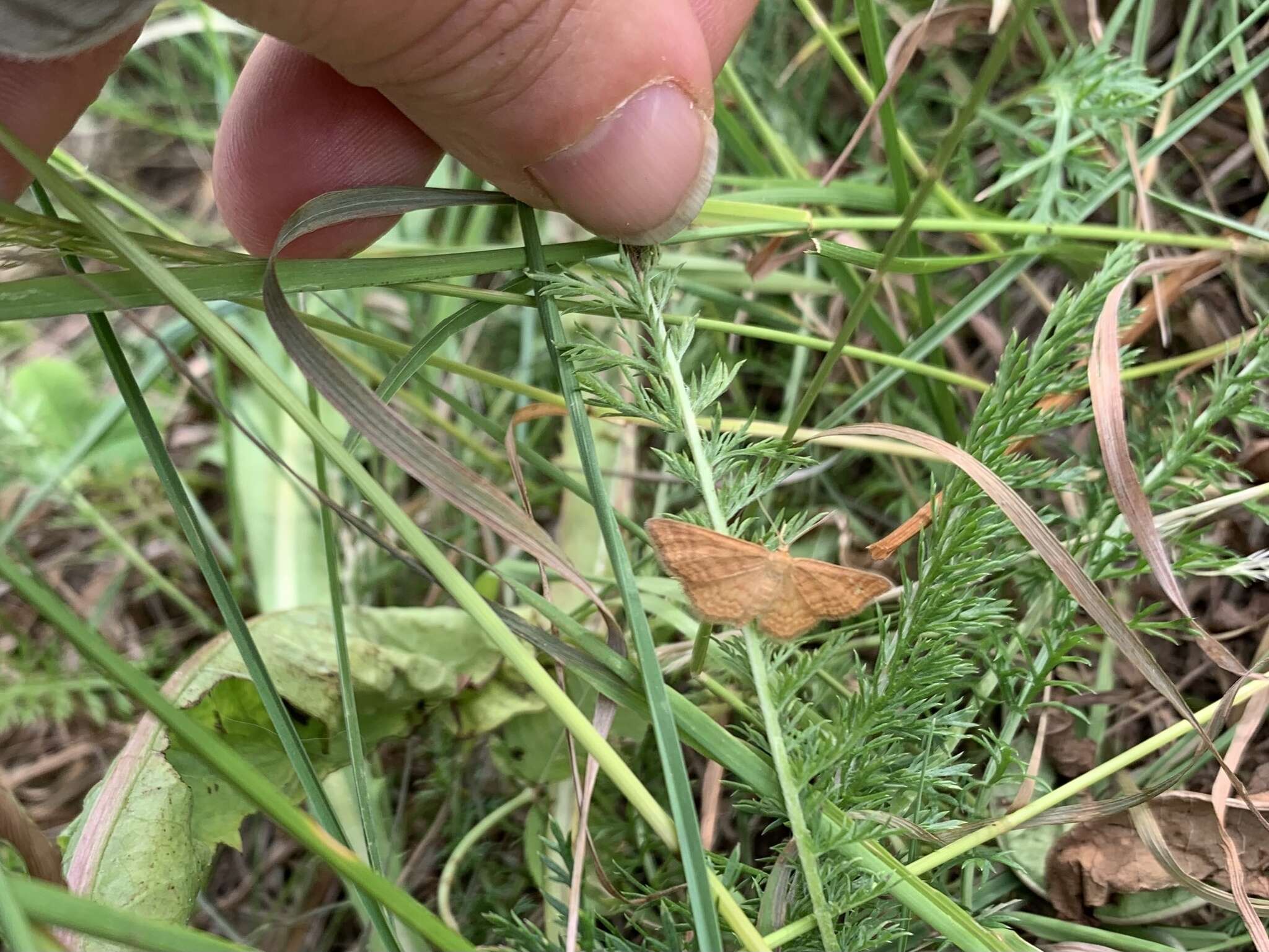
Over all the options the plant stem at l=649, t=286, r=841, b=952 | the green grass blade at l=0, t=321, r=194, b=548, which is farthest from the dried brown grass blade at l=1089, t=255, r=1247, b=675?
the green grass blade at l=0, t=321, r=194, b=548

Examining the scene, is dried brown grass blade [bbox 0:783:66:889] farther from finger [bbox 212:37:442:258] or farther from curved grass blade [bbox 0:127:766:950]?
finger [bbox 212:37:442:258]

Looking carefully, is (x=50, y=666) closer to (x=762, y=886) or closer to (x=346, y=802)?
(x=346, y=802)

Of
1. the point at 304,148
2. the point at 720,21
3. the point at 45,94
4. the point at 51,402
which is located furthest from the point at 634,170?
Answer: the point at 51,402

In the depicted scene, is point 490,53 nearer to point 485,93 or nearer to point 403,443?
point 485,93

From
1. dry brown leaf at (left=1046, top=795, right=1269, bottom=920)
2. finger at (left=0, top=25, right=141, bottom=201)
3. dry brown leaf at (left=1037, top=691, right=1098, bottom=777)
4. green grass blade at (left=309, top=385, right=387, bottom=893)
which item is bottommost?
dry brown leaf at (left=1046, top=795, right=1269, bottom=920)

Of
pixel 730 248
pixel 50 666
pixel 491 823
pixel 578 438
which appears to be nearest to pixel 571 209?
pixel 578 438

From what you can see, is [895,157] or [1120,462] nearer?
[1120,462]

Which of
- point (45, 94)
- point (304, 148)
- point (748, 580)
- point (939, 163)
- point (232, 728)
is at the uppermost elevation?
point (45, 94)
